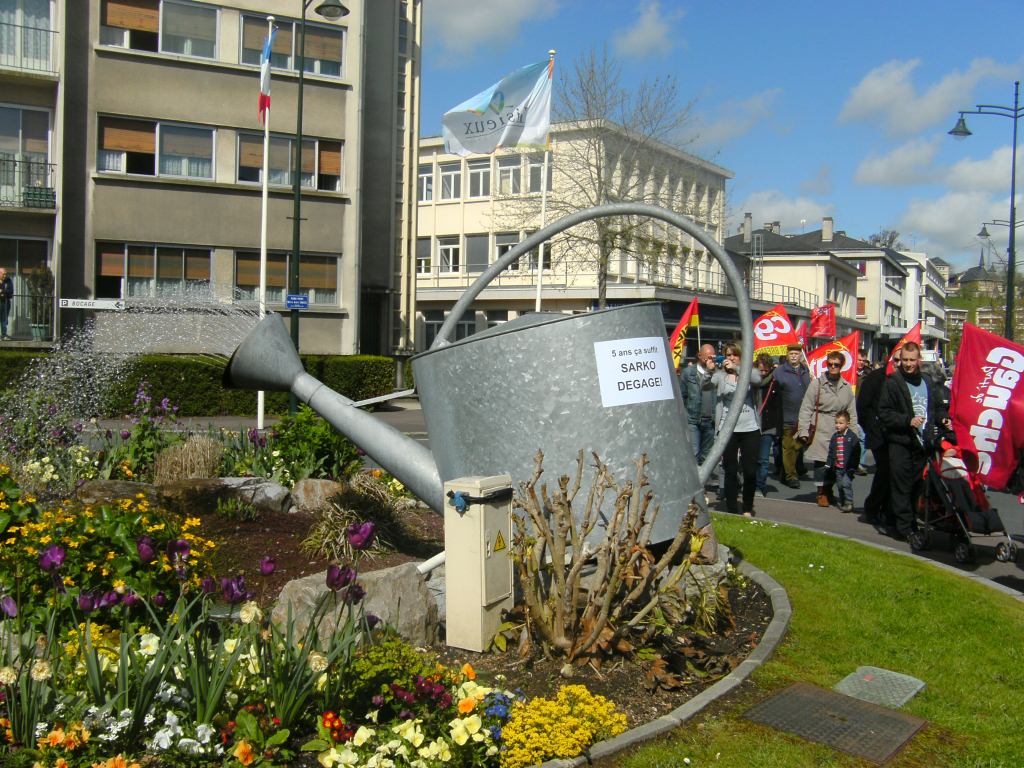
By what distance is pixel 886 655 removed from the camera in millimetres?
5281

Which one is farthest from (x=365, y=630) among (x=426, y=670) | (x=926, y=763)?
(x=926, y=763)

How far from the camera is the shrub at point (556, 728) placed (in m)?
3.66

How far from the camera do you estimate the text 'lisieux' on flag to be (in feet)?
57.8

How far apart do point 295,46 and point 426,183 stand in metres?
23.8

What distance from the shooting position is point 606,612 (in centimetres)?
462

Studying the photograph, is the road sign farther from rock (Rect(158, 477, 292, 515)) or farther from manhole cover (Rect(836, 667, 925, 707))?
manhole cover (Rect(836, 667, 925, 707))

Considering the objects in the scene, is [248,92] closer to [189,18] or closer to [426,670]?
[189,18]

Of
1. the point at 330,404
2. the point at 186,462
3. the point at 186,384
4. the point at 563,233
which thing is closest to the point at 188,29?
the point at 186,384

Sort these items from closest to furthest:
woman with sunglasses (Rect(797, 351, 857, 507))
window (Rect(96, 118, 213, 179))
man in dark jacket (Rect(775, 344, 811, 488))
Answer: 1. woman with sunglasses (Rect(797, 351, 857, 507))
2. man in dark jacket (Rect(775, 344, 811, 488))
3. window (Rect(96, 118, 213, 179))

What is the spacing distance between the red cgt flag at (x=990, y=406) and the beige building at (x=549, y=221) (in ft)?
75.9

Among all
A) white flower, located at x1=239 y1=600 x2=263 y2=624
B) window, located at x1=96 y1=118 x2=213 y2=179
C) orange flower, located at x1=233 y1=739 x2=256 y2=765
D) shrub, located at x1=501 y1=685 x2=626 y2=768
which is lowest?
shrub, located at x1=501 y1=685 x2=626 y2=768

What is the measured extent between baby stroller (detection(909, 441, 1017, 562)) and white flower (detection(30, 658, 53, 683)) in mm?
7059

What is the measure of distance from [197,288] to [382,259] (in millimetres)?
8474

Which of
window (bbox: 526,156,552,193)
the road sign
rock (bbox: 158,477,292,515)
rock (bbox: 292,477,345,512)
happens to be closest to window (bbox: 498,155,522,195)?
window (bbox: 526,156,552,193)
